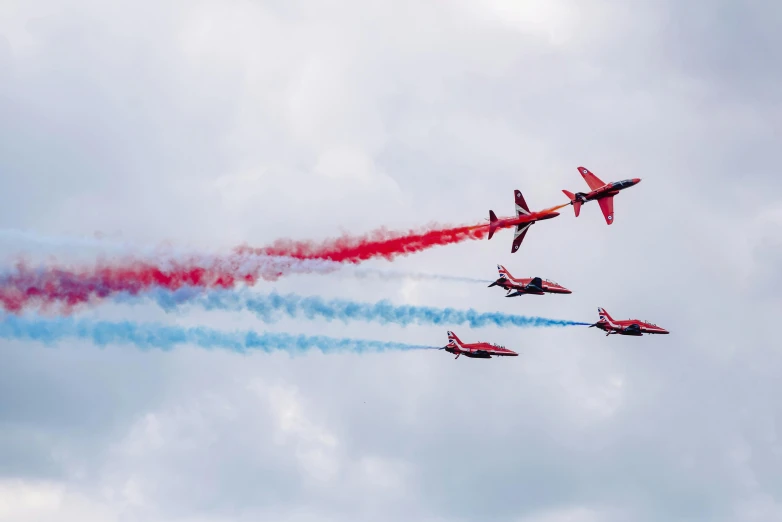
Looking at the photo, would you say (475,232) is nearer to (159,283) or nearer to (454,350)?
(454,350)

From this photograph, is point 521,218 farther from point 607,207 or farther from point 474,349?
point 474,349

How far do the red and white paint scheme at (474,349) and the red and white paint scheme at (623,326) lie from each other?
25.2 feet

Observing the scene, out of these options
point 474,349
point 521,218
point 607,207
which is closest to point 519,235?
point 521,218

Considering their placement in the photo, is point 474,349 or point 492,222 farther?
point 474,349

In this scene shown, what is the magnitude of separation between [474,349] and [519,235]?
485 inches

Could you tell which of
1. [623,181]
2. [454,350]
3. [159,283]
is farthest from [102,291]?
[623,181]

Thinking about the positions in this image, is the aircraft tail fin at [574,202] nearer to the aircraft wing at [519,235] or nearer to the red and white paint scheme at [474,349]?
the aircraft wing at [519,235]

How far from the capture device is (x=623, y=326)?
111 m

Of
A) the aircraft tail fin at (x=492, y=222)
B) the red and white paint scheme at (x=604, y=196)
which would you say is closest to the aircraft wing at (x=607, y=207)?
the red and white paint scheme at (x=604, y=196)

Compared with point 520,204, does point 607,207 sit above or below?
above

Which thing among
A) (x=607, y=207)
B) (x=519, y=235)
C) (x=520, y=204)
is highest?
(x=607, y=207)

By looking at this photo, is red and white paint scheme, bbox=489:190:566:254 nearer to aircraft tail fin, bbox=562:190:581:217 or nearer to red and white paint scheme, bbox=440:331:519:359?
aircraft tail fin, bbox=562:190:581:217

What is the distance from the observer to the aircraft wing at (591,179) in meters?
106

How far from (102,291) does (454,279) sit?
88.4 ft
